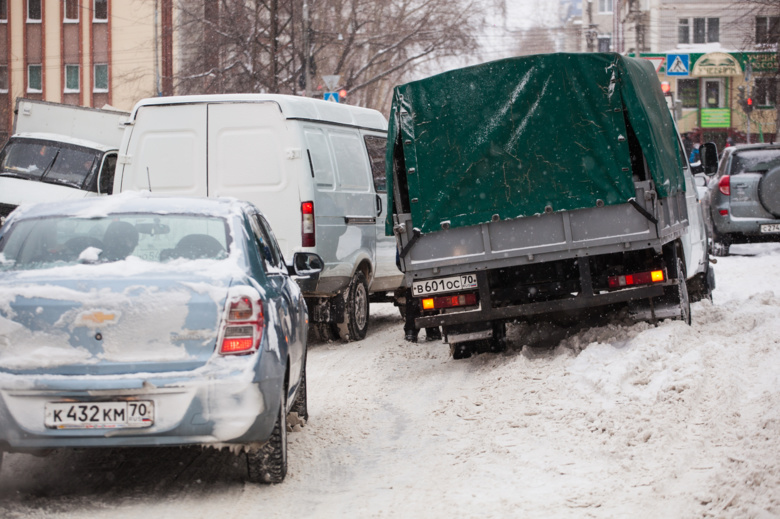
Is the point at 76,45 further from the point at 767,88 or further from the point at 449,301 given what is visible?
the point at 449,301

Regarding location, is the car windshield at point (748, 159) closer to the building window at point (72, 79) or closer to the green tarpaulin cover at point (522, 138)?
the green tarpaulin cover at point (522, 138)

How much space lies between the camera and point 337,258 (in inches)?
464

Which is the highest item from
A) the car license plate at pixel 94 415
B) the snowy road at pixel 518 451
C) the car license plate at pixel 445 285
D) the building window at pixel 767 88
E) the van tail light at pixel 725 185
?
the building window at pixel 767 88

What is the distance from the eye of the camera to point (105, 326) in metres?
5.46

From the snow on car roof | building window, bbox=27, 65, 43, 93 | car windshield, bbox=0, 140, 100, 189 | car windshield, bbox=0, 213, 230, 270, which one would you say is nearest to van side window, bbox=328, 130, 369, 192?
the snow on car roof

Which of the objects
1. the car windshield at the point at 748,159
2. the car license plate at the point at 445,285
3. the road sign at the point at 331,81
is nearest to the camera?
the car license plate at the point at 445,285

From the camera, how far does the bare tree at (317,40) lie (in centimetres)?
3472

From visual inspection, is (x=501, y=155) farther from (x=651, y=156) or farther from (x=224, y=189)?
(x=224, y=189)

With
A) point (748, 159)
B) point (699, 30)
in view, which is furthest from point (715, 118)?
point (748, 159)

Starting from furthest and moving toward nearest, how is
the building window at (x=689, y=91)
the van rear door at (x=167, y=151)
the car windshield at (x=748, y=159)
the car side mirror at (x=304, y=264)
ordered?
the building window at (x=689, y=91), the car windshield at (x=748, y=159), the van rear door at (x=167, y=151), the car side mirror at (x=304, y=264)

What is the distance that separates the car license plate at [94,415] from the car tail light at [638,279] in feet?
17.0

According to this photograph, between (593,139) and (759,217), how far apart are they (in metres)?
12.0

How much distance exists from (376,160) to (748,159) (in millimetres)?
10266

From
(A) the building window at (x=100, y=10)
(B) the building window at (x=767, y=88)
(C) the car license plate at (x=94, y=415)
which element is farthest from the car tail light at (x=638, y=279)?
(A) the building window at (x=100, y=10)
